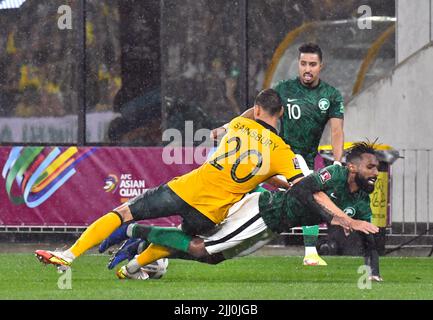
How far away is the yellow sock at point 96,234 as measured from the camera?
13.2 m

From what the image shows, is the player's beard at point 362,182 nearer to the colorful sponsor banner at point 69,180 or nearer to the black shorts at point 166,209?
the black shorts at point 166,209

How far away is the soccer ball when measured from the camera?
14.1 metres

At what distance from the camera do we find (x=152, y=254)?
13.7m

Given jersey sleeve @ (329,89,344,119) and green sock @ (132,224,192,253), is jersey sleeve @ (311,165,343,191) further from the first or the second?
jersey sleeve @ (329,89,344,119)

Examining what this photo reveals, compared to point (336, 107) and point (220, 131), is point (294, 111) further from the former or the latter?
point (220, 131)

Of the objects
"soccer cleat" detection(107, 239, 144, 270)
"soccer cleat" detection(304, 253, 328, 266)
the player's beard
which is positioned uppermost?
the player's beard

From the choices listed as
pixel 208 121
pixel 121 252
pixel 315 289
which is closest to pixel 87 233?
pixel 121 252

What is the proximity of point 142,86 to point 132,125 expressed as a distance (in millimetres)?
537

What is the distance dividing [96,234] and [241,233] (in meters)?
1.23

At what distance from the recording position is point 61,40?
21625 millimetres

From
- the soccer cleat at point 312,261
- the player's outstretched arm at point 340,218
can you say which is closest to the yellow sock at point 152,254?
the player's outstretched arm at point 340,218

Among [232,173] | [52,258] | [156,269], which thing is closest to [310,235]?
[156,269]

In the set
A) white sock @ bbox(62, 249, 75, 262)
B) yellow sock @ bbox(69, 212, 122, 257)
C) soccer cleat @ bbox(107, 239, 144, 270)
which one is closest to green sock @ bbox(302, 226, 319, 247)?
soccer cleat @ bbox(107, 239, 144, 270)
